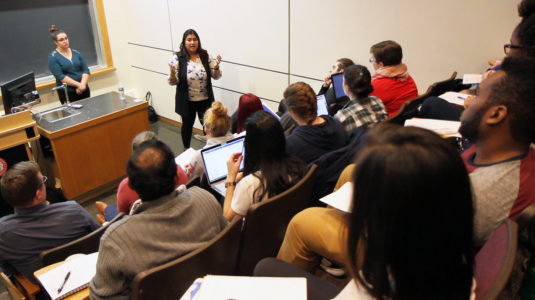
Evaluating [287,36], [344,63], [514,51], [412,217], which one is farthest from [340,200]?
[287,36]

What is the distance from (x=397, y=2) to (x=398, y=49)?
59cm

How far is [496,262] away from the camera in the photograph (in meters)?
0.94

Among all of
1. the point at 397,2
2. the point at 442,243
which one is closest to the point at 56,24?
the point at 397,2

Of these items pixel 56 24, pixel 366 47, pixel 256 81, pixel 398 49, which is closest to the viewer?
pixel 398 49

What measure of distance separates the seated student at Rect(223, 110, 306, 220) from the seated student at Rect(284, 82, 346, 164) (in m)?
0.18

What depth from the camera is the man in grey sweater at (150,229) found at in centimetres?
134

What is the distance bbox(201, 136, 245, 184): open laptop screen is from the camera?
7.57ft

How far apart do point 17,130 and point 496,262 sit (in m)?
3.37

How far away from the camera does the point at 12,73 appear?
466cm

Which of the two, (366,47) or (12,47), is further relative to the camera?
(12,47)

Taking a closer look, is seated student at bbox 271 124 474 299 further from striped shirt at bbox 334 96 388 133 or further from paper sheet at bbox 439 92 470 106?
paper sheet at bbox 439 92 470 106

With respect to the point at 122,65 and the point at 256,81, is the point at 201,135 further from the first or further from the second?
the point at 122,65

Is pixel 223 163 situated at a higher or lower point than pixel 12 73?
lower

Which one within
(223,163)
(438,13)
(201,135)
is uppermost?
(438,13)
